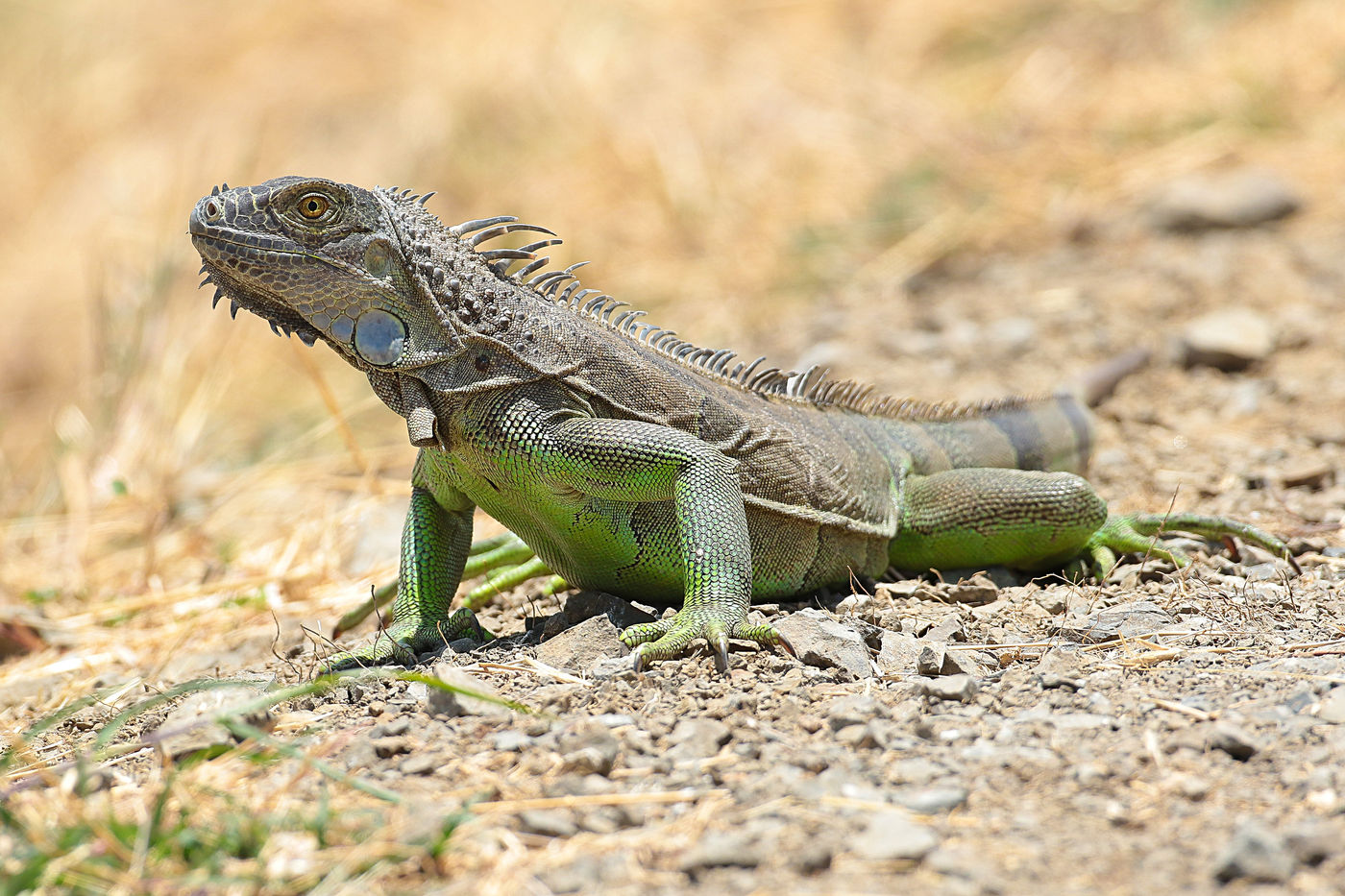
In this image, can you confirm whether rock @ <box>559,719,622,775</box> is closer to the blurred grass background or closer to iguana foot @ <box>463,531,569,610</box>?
iguana foot @ <box>463,531,569,610</box>

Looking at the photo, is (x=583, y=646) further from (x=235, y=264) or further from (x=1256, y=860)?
(x=1256, y=860)

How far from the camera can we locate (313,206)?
194 inches

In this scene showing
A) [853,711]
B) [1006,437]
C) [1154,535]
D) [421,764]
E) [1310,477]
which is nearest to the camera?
[421,764]

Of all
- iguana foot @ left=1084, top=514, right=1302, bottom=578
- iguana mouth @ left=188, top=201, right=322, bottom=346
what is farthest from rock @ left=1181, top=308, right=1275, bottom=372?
iguana mouth @ left=188, top=201, right=322, bottom=346

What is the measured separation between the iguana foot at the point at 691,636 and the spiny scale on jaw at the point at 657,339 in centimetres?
140

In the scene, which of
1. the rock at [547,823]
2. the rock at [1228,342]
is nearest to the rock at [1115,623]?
the rock at [547,823]

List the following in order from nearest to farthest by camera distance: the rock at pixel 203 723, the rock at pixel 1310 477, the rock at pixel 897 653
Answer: the rock at pixel 203 723, the rock at pixel 897 653, the rock at pixel 1310 477

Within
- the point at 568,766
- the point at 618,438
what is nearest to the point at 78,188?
the point at 618,438

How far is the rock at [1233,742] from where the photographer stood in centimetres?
369

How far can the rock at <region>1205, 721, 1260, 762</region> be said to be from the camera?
145 inches

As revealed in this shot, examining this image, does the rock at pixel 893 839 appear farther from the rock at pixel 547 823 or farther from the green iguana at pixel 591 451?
the green iguana at pixel 591 451

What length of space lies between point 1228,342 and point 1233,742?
6.19 metres

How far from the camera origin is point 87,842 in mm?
3207

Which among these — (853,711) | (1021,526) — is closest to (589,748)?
(853,711)
